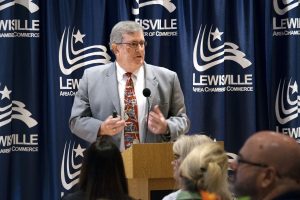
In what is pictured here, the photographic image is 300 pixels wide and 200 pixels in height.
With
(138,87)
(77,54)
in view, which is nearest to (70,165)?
(77,54)

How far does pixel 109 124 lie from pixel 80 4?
1956mm

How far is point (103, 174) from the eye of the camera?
318 centimetres

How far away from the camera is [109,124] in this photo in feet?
15.7

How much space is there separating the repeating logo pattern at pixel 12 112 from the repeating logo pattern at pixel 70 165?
41cm

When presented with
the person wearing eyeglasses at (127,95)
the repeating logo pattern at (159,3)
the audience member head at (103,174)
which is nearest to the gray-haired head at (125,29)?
the person wearing eyeglasses at (127,95)

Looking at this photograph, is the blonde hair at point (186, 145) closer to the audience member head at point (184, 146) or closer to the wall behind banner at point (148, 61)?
the audience member head at point (184, 146)

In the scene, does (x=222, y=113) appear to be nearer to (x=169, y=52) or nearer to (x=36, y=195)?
(x=169, y=52)

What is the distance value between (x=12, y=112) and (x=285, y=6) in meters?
2.96

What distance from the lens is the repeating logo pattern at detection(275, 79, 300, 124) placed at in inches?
261

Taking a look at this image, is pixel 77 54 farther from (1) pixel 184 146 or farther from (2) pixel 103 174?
(2) pixel 103 174

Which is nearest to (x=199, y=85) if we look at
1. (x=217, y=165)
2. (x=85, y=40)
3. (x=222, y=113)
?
(x=222, y=113)

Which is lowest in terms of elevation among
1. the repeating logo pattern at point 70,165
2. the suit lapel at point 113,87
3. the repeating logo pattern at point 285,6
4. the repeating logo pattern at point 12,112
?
the repeating logo pattern at point 70,165

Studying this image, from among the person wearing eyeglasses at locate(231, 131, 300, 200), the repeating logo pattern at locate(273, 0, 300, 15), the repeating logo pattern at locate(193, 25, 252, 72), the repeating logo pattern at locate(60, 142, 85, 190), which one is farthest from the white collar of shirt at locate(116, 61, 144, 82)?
the person wearing eyeglasses at locate(231, 131, 300, 200)

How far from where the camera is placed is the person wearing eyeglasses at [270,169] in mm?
2430
